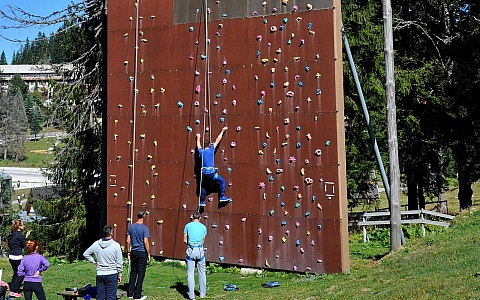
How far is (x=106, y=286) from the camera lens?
10.9 m

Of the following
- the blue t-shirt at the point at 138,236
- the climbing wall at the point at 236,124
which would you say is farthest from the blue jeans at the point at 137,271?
the climbing wall at the point at 236,124

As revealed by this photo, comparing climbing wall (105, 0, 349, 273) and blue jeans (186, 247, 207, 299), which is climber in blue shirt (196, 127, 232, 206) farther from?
blue jeans (186, 247, 207, 299)

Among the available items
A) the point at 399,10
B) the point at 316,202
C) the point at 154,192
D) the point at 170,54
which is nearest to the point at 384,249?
the point at 316,202

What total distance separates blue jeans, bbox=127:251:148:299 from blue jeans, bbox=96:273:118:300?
1.41m

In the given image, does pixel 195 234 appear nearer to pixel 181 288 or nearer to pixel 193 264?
pixel 193 264

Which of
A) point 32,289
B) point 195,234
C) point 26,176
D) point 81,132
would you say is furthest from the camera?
point 26,176

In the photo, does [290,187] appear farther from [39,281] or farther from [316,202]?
[39,281]

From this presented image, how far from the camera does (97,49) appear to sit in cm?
2316

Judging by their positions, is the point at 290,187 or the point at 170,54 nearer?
the point at 290,187

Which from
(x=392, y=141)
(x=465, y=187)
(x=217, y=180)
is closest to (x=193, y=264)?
(x=217, y=180)

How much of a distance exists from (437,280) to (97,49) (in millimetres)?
16367

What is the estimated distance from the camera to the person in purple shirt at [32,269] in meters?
11.0

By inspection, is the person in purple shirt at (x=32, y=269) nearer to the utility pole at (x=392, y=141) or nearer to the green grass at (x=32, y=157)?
the utility pole at (x=392, y=141)

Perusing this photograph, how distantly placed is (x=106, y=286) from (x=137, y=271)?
1656 millimetres
